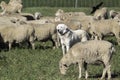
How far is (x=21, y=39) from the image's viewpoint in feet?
51.6

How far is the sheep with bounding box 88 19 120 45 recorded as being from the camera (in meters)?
17.8

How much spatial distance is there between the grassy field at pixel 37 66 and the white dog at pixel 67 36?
1.40ft

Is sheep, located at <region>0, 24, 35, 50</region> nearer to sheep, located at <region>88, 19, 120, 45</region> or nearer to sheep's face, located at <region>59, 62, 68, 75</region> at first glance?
sheep, located at <region>88, 19, 120, 45</region>

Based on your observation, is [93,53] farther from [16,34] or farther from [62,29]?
[16,34]

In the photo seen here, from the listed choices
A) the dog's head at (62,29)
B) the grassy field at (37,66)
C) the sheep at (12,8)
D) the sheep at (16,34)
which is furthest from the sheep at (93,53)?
the sheep at (12,8)

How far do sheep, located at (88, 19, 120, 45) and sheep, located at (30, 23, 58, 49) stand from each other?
80.6 inches

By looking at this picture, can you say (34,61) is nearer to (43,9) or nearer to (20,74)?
(20,74)

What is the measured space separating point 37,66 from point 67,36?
6.36 feet

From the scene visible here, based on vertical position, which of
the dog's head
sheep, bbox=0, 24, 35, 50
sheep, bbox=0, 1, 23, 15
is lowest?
sheep, bbox=0, 1, 23, 15

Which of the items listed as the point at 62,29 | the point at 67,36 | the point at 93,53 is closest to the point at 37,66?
the point at 62,29

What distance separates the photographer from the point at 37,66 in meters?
12.9

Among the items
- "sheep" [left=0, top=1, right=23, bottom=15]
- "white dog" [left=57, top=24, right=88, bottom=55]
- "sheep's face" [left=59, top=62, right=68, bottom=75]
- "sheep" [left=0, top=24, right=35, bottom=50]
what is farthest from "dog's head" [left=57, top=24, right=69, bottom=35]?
"sheep" [left=0, top=1, right=23, bottom=15]

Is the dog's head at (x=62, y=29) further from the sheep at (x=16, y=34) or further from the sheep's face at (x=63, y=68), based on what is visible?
the sheep's face at (x=63, y=68)

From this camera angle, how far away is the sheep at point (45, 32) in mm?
16328
